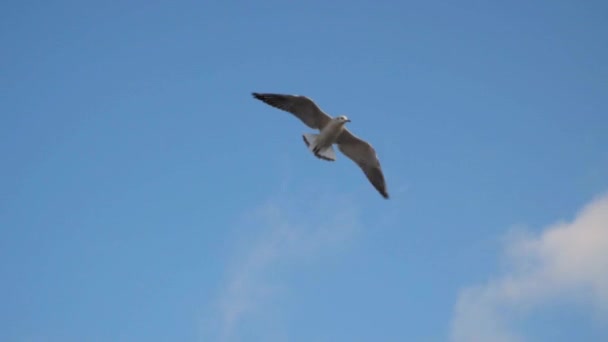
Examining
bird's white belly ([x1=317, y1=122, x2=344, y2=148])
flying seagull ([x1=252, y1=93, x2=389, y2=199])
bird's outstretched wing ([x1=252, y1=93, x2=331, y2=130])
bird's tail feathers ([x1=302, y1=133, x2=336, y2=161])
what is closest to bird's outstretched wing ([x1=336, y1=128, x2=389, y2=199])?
flying seagull ([x1=252, y1=93, x2=389, y2=199])

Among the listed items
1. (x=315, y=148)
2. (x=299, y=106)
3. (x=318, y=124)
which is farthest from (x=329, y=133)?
(x=299, y=106)

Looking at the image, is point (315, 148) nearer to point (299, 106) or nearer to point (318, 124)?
point (318, 124)

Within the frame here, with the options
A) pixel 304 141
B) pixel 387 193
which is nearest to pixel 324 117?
pixel 304 141

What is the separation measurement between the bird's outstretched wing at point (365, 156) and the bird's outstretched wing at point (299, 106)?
98 cm

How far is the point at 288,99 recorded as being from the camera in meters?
22.0

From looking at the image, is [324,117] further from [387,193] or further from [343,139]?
[387,193]

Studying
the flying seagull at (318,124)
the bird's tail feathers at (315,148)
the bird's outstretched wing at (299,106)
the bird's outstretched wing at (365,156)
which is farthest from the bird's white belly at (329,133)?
the bird's outstretched wing at (365,156)

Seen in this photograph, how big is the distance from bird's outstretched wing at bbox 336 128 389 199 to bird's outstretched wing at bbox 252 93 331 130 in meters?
0.98

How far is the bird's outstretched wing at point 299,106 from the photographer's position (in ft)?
72.1

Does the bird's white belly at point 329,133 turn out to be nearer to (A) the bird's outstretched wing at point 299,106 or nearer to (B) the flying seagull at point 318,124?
(B) the flying seagull at point 318,124

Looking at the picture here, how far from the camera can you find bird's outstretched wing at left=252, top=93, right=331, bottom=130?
22.0 meters

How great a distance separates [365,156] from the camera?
23.5 metres

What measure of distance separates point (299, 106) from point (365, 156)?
8.85 ft

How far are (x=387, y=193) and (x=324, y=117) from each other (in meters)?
3.11
